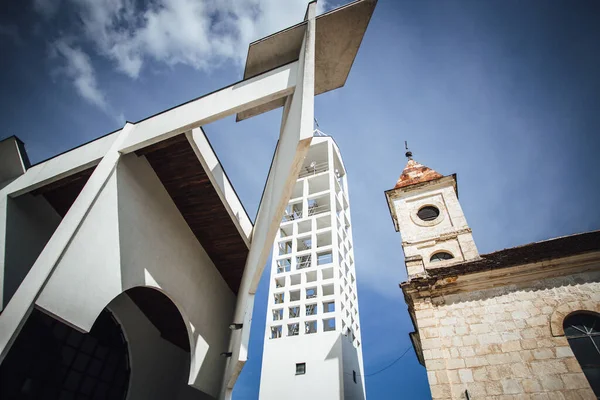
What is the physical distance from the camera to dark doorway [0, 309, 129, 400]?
21.8 ft

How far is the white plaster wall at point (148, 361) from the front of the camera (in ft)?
26.8

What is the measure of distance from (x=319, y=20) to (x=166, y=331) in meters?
9.40

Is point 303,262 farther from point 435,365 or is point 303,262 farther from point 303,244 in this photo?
point 435,365

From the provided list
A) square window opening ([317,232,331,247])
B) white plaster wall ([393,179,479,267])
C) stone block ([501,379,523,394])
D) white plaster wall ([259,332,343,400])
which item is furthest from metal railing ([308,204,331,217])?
stone block ([501,379,523,394])

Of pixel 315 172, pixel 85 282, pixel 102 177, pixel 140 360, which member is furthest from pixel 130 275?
pixel 315 172

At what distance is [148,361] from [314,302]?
12.6 meters

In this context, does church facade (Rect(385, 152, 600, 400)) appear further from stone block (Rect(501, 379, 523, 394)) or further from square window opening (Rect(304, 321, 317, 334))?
square window opening (Rect(304, 321, 317, 334))

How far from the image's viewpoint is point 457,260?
432 inches

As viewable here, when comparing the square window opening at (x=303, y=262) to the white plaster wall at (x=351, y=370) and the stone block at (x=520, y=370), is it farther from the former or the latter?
the stone block at (x=520, y=370)

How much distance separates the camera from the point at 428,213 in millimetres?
12953

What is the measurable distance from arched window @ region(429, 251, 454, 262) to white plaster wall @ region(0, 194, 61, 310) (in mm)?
11778

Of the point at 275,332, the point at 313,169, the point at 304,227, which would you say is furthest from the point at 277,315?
the point at 313,169

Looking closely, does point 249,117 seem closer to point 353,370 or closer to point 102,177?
point 102,177

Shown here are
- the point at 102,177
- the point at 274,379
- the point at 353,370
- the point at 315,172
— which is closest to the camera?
the point at 102,177
